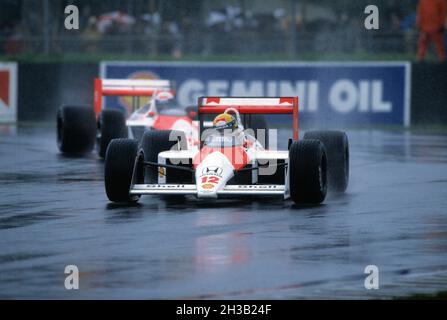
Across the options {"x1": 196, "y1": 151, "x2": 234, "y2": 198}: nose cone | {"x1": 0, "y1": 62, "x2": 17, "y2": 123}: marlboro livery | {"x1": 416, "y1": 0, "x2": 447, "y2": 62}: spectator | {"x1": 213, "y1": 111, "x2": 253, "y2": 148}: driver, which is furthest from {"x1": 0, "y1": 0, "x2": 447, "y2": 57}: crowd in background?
{"x1": 196, "y1": 151, "x2": 234, "y2": 198}: nose cone

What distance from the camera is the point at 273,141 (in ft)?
48.8

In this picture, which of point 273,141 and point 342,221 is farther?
point 273,141

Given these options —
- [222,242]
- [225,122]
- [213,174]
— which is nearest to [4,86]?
[225,122]

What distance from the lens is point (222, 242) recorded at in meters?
10.6

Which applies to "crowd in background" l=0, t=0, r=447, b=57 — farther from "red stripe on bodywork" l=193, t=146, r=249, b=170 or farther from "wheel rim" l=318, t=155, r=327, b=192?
"wheel rim" l=318, t=155, r=327, b=192

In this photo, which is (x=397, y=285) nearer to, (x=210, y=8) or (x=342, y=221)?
(x=342, y=221)

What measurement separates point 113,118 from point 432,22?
9.06m

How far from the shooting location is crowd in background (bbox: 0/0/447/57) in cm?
2739

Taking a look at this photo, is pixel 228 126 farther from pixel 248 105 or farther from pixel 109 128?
pixel 109 128

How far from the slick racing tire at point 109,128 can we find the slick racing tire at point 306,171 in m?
→ 7.20

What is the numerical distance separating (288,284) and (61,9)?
23.1m
